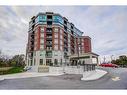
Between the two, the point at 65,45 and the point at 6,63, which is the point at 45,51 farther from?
the point at 6,63

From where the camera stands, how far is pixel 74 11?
18.0 feet

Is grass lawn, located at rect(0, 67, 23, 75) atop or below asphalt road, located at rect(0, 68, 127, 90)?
atop

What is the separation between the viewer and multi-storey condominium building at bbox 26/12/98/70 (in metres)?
5.98

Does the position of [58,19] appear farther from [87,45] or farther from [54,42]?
[87,45]

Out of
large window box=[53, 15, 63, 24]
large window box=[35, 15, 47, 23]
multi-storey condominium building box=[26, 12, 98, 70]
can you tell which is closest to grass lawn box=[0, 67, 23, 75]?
multi-storey condominium building box=[26, 12, 98, 70]

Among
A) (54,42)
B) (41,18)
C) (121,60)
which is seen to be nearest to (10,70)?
(54,42)

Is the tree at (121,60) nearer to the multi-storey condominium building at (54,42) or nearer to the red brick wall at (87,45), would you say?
the multi-storey condominium building at (54,42)

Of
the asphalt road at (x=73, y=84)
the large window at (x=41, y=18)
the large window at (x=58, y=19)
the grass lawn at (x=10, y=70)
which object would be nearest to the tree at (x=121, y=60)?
the asphalt road at (x=73, y=84)

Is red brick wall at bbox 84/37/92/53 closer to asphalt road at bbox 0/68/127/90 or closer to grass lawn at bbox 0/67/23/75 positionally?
asphalt road at bbox 0/68/127/90

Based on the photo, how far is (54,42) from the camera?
22.9 ft

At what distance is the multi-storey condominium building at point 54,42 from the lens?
5.98 meters

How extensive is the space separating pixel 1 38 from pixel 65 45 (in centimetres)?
244

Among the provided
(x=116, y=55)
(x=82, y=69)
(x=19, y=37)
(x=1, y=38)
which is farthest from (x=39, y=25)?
(x=116, y=55)

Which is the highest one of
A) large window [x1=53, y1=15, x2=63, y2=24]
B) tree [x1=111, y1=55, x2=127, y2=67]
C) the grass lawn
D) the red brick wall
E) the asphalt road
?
large window [x1=53, y1=15, x2=63, y2=24]
